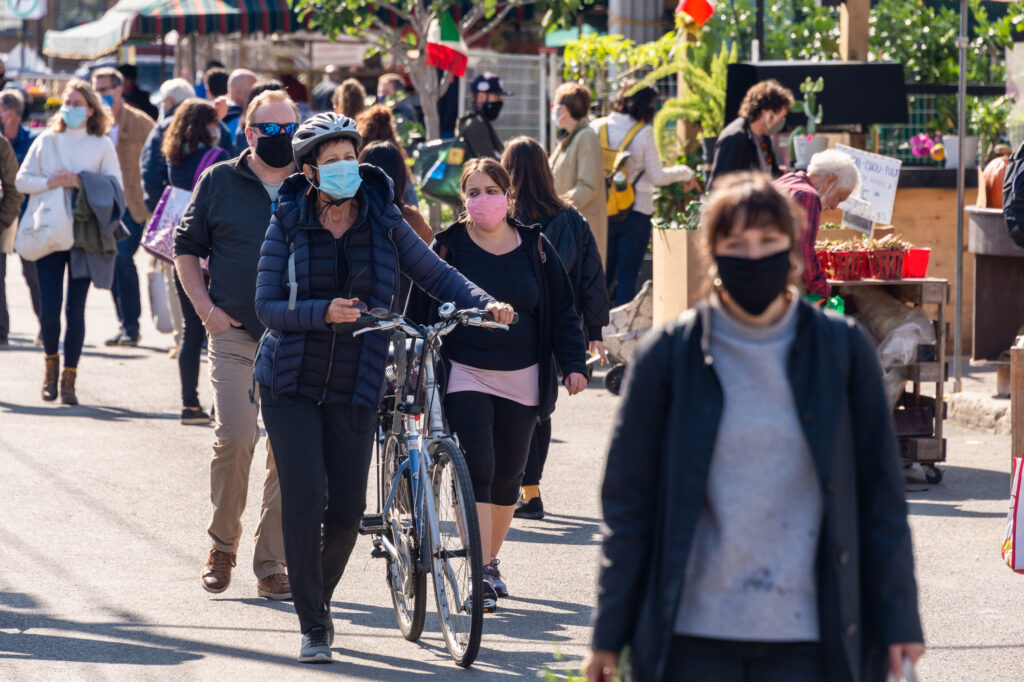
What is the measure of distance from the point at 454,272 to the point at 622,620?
2540 mm

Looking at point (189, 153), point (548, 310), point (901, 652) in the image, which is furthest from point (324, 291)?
point (189, 153)

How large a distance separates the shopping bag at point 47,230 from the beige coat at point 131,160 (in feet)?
7.95

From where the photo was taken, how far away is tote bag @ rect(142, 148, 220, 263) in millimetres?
9203

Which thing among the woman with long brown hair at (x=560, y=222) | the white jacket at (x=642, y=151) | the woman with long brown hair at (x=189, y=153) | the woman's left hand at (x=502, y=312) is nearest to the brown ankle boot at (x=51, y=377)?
the woman with long brown hair at (x=189, y=153)

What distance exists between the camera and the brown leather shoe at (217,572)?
634 cm

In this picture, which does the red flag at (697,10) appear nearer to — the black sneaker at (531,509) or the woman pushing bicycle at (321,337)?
the black sneaker at (531,509)

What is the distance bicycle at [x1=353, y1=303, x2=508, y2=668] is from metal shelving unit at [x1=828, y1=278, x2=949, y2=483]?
3.52m

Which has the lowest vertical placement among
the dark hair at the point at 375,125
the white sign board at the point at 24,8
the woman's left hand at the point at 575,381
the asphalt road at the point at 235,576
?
the asphalt road at the point at 235,576

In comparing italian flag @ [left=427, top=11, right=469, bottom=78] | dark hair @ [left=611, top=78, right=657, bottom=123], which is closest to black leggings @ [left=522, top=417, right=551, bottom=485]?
dark hair @ [left=611, top=78, right=657, bottom=123]

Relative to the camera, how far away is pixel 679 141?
529 inches

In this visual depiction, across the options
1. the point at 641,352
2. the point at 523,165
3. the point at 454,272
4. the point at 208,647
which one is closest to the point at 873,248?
the point at 523,165

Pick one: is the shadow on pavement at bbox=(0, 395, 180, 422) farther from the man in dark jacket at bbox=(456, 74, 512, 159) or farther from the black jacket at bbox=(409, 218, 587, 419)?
the black jacket at bbox=(409, 218, 587, 419)

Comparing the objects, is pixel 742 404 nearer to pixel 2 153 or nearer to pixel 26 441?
pixel 26 441

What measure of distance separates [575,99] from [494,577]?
193 inches
